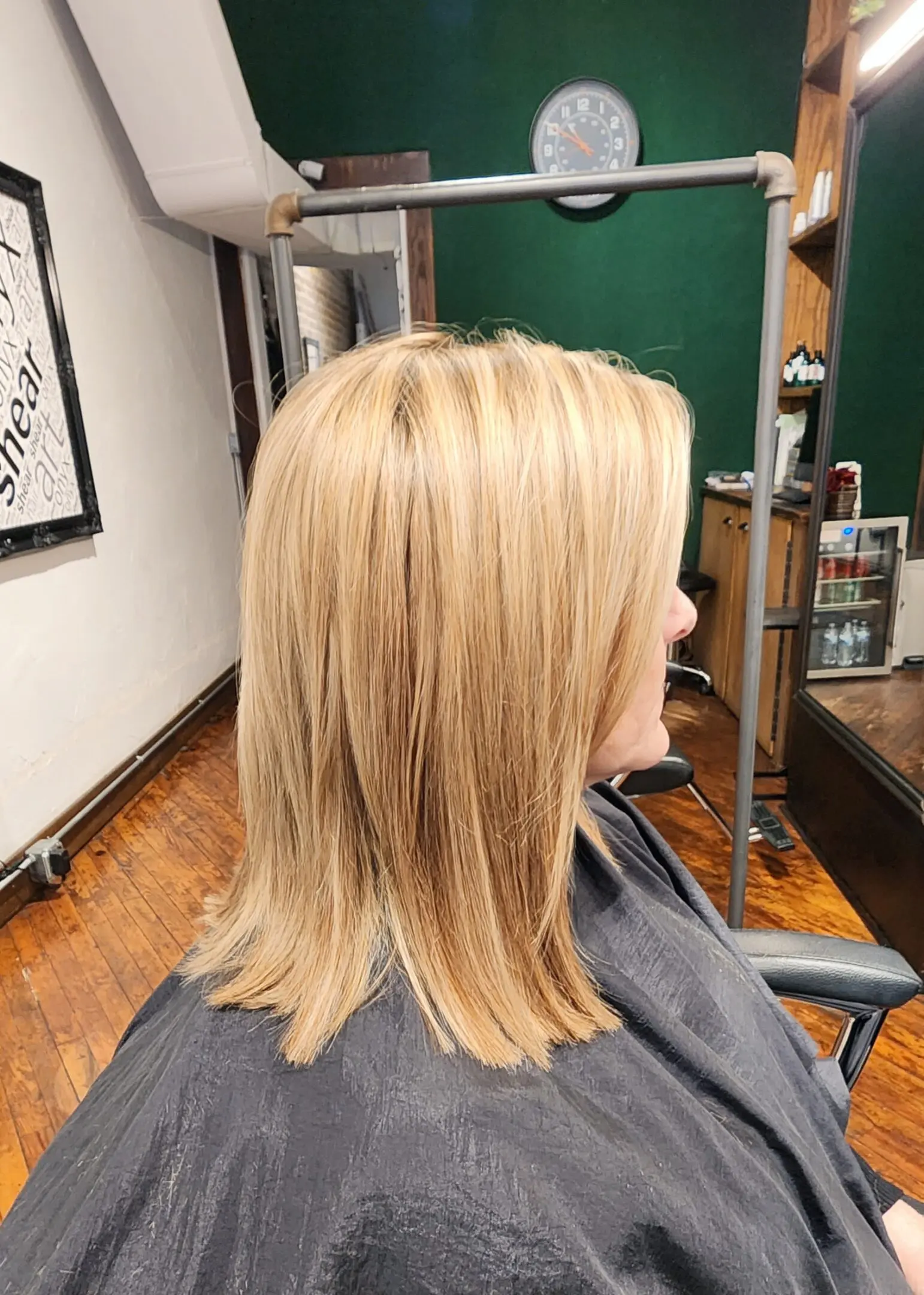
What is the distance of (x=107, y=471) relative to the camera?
2.48 meters

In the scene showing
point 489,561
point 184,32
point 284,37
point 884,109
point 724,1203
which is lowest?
point 724,1203

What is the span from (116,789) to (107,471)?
1.07m

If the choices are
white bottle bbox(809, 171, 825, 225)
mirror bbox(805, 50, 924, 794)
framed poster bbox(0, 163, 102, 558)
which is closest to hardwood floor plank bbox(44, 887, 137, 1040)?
framed poster bbox(0, 163, 102, 558)

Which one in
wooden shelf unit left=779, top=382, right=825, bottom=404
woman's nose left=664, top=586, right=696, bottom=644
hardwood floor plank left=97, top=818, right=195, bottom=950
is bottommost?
hardwood floor plank left=97, top=818, right=195, bottom=950

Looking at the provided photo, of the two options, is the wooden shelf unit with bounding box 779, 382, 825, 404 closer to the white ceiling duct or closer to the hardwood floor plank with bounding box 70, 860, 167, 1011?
the white ceiling duct

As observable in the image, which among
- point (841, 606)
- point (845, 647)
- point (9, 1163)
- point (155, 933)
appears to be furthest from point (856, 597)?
point (9, 1163)

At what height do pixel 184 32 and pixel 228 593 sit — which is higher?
pixel 184 32

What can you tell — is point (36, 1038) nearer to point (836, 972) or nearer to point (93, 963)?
point (93, 963)

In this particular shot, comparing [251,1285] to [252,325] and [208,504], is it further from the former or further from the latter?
[252,325]

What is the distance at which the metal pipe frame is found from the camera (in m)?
1.04

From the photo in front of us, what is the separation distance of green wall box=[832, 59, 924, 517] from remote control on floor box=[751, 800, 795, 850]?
922mm

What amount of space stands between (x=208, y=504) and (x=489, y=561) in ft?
10.2

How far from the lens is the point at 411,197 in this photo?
108 cm

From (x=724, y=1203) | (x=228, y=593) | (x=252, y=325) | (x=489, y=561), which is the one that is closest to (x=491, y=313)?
(x=252, y=325)
